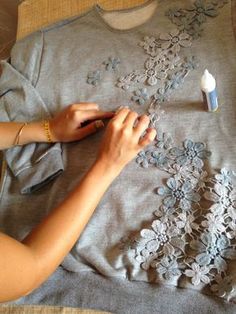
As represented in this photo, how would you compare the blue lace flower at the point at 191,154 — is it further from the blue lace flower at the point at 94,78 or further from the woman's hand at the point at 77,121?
the blue lace flower at the point at 94,78

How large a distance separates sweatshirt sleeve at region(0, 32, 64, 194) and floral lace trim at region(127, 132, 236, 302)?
0.26 meters

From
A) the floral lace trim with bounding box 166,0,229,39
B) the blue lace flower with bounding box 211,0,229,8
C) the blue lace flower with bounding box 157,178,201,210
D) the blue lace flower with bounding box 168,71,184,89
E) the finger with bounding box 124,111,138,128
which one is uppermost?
the blue lace flower with bounding box 211,0,229,8

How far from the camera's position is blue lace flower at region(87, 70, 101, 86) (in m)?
0.92

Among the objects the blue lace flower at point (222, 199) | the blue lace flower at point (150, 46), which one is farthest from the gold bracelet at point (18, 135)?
the blue lace flower at point (222, 199)

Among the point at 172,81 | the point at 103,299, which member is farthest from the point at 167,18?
the point at 103,299

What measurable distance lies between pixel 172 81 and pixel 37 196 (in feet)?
1.34

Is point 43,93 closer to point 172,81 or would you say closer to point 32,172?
point 32,172

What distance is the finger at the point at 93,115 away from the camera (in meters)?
0.83

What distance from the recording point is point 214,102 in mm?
759

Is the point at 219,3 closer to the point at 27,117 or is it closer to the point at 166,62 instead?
the point at 166,62

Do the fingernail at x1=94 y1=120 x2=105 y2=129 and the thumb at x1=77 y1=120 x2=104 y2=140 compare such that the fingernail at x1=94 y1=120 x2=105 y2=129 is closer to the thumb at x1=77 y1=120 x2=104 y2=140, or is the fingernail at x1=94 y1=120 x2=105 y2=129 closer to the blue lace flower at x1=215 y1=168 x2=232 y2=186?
the thumb at x1=77 y1=120 x2=104 y2=140

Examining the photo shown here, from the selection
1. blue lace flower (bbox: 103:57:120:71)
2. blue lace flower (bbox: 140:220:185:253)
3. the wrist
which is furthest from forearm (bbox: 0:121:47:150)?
blue lace flower (bbox: 140:220:185:253)

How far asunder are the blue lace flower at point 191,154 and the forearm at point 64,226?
0.15 metres

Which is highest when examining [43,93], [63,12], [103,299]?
[63,12]
